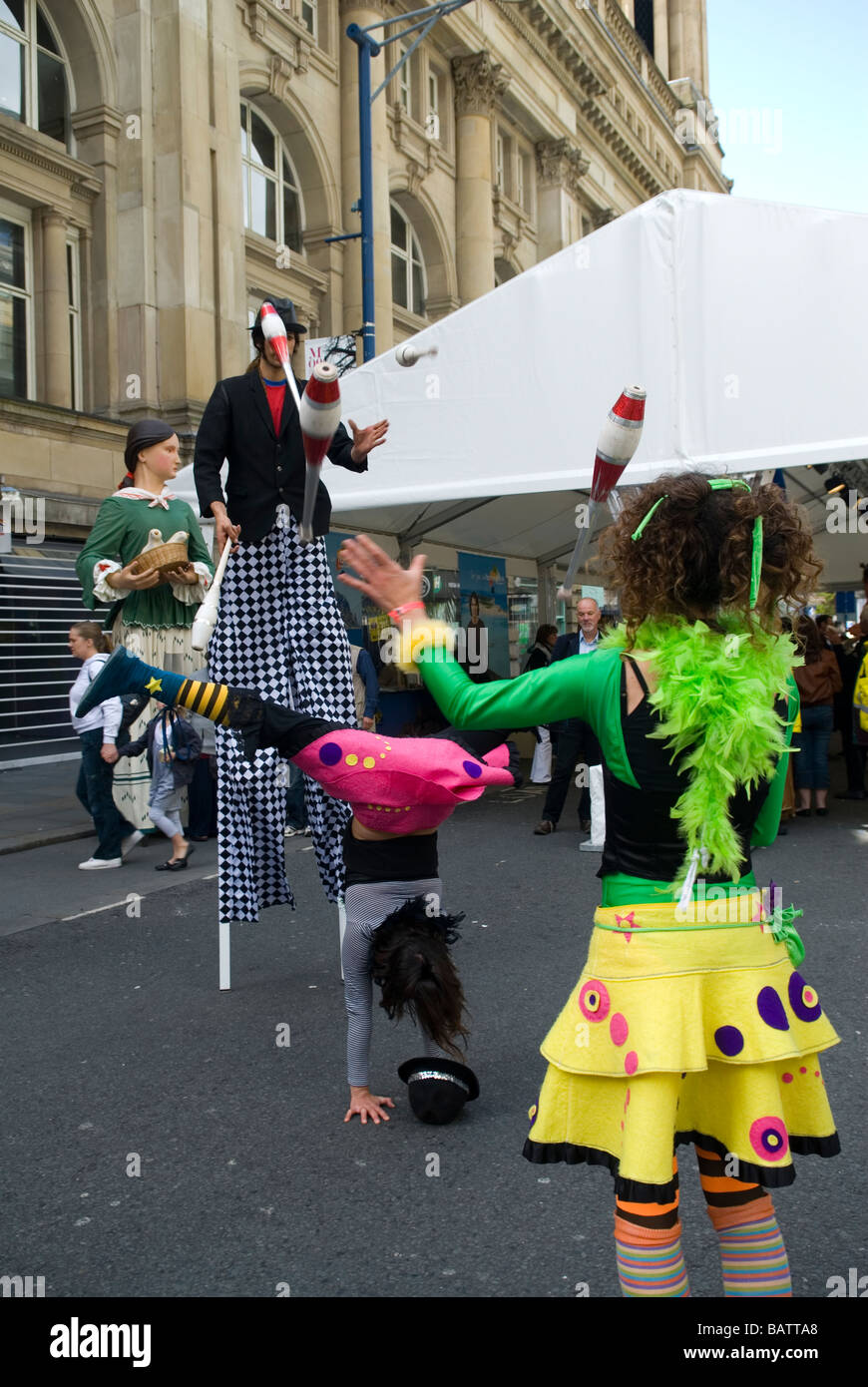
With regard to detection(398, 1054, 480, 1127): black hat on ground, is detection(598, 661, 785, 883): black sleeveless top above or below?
above

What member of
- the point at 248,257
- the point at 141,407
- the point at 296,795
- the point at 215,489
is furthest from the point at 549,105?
the point at 215,489

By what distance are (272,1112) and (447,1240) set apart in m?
0.91

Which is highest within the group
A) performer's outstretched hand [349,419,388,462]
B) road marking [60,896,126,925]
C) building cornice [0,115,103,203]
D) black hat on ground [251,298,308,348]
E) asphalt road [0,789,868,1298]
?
building cornice [0,115,103,203]

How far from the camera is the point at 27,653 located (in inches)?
583

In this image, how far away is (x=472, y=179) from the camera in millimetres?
26141

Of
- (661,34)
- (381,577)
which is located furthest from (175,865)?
(661,34)

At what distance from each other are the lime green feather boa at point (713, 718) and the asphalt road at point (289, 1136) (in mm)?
1155

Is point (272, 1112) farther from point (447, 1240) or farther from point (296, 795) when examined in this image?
point (296, 795)

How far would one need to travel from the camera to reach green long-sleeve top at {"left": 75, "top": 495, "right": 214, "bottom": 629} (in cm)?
565

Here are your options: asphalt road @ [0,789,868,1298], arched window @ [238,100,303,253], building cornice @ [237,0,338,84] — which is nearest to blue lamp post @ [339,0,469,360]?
building cornice @ [237,0,338,84]

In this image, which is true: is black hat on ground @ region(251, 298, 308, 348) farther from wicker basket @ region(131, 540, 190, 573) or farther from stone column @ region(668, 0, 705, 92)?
stone column @ region(668, 0, 705, 92)

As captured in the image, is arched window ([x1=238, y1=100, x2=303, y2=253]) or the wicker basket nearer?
the wicker basket

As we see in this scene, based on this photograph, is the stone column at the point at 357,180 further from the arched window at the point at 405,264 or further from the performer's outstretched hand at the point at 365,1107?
the performer's outstretched hand at the point at 365,1107

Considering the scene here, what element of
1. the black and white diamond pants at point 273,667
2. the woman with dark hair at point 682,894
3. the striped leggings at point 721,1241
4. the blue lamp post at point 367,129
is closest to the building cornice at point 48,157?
the blue lamp post at point 367,129
